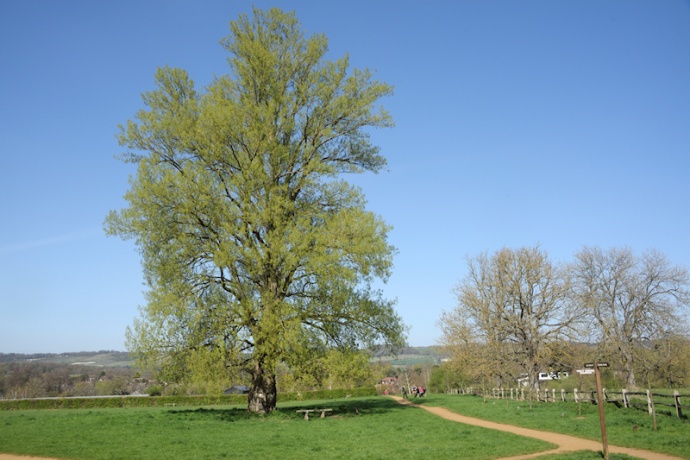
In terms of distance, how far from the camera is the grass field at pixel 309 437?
13.4 m

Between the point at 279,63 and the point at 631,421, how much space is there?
20357 mm

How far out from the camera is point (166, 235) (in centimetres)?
2123

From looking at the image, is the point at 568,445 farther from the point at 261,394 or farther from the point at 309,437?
the point at 261,394

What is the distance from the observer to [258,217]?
20688 mm


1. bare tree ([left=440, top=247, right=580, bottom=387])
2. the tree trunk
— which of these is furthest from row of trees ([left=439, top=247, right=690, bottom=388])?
the tree trunk

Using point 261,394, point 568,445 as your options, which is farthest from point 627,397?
point 261,394

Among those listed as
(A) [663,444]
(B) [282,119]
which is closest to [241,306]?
(B) [282,119]

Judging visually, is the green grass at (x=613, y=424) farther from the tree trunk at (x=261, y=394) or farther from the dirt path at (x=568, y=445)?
the tree trunk at (x=261, y=394)

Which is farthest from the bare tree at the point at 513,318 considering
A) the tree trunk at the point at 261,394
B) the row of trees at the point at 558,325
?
the tree trunk at the point at 261,394

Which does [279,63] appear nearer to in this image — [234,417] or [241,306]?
[241,306]

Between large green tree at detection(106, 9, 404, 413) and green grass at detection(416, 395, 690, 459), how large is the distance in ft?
21.4

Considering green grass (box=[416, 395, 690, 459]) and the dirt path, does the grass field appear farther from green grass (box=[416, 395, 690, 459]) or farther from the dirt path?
the dirt path

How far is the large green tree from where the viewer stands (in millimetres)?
20047

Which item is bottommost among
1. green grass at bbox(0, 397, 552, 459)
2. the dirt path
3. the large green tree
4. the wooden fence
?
green grass at bbox(0, 397, 552, 459)
